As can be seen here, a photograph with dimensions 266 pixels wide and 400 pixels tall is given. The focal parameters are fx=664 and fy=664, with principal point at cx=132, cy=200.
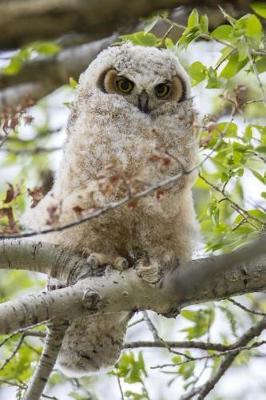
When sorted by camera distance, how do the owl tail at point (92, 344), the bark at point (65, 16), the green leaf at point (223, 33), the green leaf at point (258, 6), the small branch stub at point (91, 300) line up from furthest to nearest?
1. the owl tail at point (92, 344)
2. the green leaf at point (223, 33)
3. the small branch stub at point (91, 300)
4. the green leaf at point (258, 6)
5. the bark at point (65, 16)

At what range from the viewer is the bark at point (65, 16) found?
62cm

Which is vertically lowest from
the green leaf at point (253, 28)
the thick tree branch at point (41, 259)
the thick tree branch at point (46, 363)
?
the thick tree branch at point (46, 363)

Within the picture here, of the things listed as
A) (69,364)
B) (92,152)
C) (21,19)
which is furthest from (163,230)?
(21,19)

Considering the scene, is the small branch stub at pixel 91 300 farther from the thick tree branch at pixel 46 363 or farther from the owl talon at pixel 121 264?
the owl talon at pixel 121 264

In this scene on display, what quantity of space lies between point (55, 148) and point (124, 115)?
A: 1.41 m

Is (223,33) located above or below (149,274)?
above

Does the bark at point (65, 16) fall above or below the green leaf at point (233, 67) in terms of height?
below

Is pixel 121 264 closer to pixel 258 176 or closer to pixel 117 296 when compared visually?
pixel 117 296

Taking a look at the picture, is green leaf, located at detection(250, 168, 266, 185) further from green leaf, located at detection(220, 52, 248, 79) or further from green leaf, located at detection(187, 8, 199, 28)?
green leaf, located at detection(187, 8, 199, 28)

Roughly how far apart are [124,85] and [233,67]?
3.44 feet

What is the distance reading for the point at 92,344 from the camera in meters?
3.42

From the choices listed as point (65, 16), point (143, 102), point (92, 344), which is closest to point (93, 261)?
point (92, 344)

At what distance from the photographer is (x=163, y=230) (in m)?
3.19

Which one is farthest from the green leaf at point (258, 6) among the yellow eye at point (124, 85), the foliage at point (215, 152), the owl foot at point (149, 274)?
the yellow eye at point (124, 85)
